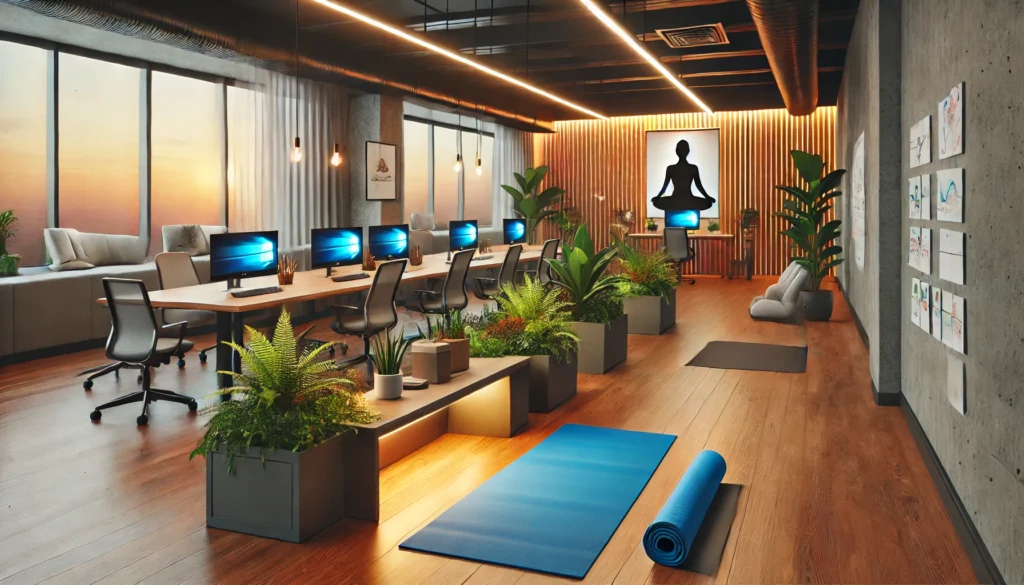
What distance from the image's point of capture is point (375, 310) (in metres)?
6.78

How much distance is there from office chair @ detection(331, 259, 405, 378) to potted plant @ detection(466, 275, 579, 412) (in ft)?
3.56

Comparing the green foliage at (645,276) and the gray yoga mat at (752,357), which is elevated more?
the green foliage at (645,276)

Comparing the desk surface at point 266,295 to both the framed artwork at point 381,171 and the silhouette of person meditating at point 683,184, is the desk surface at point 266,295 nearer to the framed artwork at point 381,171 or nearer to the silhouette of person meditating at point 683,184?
the framed artwork at point 381,171

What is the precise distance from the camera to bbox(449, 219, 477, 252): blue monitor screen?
9977 mm

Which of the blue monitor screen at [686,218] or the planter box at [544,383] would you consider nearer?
the planter box at [544,383]

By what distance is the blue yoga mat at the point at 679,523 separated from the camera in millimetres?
3238

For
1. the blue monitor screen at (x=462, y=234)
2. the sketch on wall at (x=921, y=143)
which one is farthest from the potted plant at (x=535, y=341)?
the blue monitor screen at (x=462, y=234)

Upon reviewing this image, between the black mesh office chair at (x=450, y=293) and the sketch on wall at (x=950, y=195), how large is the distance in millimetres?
4627

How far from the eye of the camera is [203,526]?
143 inches

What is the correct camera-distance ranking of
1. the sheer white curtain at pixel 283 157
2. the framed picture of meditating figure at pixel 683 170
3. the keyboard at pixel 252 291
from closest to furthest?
1. the keyboard at pixel 252 291
2. the sheer white curtain at pixel 283 157
3. the framed picture of meditating figure at pixel 683 170

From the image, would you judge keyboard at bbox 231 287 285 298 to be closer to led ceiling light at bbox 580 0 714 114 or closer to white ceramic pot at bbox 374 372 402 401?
white ceramic pot at bbox 374 372 402 401

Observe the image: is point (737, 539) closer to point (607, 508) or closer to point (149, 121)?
point (607, 508)

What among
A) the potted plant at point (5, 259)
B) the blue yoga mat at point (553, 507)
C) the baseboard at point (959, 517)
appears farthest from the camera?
the potted plant at point (5, 259)

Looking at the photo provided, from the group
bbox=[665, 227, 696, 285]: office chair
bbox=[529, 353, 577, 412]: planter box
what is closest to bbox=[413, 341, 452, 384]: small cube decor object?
bbox=[529, 353, 577, 412]: planter box
